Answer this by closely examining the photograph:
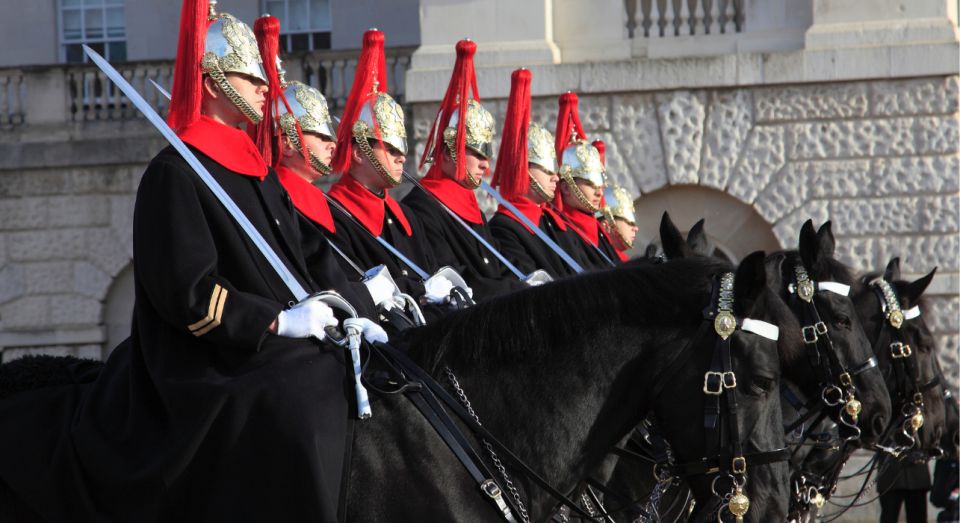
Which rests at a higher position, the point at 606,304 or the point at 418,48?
the point at 418,48

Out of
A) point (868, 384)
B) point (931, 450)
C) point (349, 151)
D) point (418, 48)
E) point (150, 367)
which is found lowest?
point (931, 450)

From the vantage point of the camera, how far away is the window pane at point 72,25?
16.4 m

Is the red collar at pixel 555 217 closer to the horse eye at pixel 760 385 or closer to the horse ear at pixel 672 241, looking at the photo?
the horse ear at pixel 672 241

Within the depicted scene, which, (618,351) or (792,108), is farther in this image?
(792,108)

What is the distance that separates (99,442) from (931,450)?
5.10 metres

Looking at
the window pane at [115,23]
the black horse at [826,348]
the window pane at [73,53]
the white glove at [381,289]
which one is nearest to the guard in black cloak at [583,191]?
the black horse at [826,348]

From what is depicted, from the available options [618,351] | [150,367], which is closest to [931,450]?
[618,351]

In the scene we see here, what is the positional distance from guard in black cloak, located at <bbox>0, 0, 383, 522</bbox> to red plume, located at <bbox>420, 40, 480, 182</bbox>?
3331 millimetres

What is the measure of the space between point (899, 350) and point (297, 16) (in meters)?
10.2

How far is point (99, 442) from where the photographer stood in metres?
3.98

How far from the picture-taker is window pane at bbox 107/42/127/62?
16109 millimetres

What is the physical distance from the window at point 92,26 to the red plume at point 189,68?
12085mm

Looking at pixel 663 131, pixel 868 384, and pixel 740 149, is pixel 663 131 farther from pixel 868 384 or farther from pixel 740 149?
pixel 868 384

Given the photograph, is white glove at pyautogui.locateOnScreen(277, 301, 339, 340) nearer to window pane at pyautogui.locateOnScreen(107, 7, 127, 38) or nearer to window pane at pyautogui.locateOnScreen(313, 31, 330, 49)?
window pane at pyautogui.locateOnScreen(313, 31, 330, 49)
